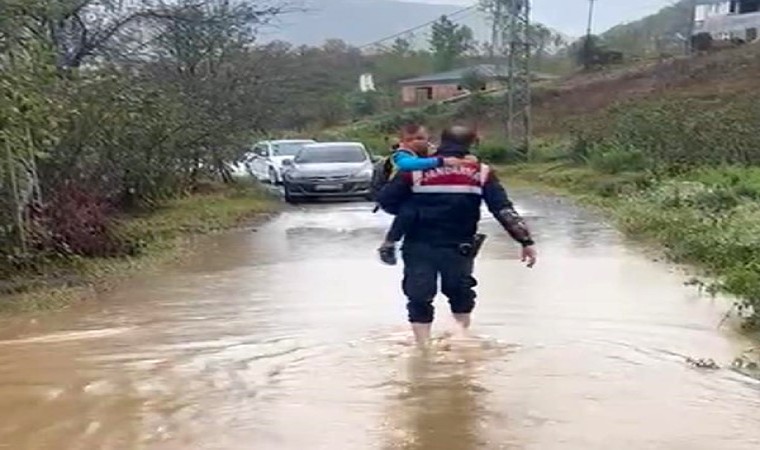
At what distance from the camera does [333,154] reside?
28.5 m

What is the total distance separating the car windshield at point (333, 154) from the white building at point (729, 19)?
1957 inches

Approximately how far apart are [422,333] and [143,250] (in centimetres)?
758

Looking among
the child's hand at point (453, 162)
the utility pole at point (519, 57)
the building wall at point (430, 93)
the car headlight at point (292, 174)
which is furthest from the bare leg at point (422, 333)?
the building wall at point (430, 93)

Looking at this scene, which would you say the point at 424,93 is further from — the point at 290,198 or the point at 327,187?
the point at 327,187

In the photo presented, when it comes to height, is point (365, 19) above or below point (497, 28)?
below

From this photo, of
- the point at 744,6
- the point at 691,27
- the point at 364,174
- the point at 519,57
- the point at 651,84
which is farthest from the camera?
the point at 744,6

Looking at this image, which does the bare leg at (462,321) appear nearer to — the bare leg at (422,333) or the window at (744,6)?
the bare leg at (422,333)

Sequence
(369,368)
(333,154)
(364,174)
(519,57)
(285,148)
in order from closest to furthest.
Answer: (369,368)
(364,174)
(333,154)
(285,148)
(519,57)

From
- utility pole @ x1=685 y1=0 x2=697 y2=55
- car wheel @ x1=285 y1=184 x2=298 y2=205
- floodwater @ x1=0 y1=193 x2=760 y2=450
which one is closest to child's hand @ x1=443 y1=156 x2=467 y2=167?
floodwater @ x1=0 y1=193 x2=760 y2=450

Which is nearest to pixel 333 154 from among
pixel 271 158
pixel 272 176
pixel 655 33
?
pixel 272 176

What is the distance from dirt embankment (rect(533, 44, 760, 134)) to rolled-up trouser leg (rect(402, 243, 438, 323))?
131 feet

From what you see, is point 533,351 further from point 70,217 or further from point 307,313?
point 70,217

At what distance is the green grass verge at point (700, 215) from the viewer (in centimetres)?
1149

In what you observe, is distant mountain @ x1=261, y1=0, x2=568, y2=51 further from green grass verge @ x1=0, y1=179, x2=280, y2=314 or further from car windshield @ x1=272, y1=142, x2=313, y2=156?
green grass verge @ x1=0, y1=179, x2=280, y2=314
